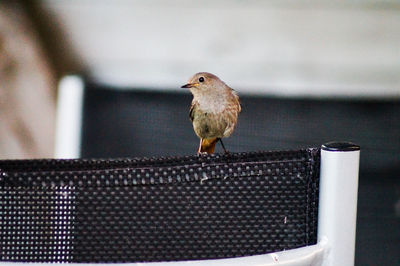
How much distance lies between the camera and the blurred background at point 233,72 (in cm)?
183

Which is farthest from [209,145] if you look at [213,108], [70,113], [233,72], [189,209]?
[189,209]

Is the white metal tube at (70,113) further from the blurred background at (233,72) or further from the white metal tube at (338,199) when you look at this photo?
the white metal tube at (338,199)

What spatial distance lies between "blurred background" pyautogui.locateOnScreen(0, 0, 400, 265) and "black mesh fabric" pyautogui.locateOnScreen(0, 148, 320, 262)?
4.60 feet

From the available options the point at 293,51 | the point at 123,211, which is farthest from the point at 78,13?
the point at 123,211

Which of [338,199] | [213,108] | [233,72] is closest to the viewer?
[338,199]

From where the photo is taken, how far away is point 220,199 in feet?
1.48

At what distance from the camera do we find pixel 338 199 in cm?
44

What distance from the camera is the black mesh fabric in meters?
0.43

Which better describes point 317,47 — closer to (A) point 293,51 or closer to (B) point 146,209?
(A) point 293,51

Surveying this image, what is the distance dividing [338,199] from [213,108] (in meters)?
0.80

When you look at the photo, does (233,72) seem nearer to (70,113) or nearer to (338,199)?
(70,113)

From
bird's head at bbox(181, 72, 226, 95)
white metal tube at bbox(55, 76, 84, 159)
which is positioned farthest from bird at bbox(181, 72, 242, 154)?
white metal tube at bbox(55, 76, 84, 159)

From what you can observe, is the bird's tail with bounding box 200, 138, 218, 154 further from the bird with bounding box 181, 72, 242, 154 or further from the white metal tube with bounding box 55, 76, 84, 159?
the white metal tube with bounding box 55, 76, 84, 159

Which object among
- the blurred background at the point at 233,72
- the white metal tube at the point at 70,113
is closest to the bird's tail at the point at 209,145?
the blurred background at the point at 233,72
